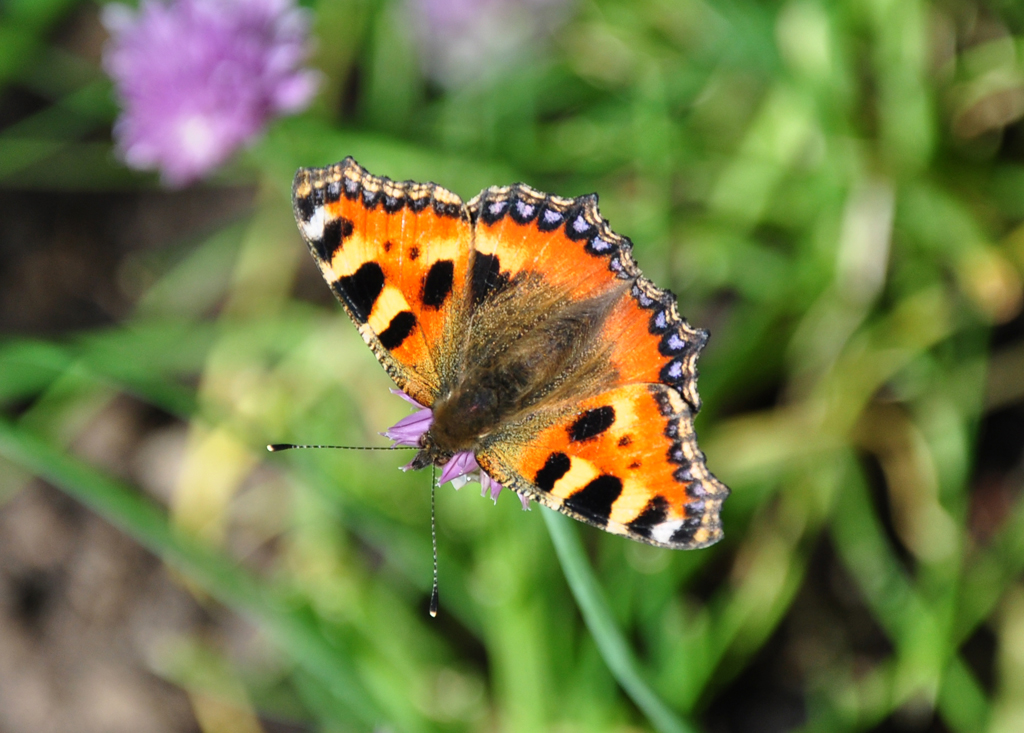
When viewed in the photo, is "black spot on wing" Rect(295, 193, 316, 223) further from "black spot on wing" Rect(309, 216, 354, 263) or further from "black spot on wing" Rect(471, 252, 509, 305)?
"black spot on wing" Rect(471, 252, 509, 305)

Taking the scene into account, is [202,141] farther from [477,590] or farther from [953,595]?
[953,595]

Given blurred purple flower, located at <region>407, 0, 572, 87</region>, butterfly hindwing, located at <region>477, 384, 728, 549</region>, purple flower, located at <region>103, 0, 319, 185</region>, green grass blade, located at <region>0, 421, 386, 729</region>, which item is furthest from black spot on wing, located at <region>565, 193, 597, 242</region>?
blurred purple flower, located at <region>407, 0, 572, 87</region>

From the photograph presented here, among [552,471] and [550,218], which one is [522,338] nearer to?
[550,218]

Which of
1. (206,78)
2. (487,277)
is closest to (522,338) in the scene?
(487,277)

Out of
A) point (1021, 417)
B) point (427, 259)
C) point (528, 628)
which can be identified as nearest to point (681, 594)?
point (528, 628)

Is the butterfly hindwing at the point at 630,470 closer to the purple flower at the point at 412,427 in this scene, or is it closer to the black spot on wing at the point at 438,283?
the purple flower at the point at 412,427

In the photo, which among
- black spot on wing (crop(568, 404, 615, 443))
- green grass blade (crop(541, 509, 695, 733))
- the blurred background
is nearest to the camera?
green grass blade (crop(541, 509, 695, 733))

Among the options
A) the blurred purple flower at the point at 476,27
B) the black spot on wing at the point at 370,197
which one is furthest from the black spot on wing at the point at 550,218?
the blurred purple flower at the point at 476,27
